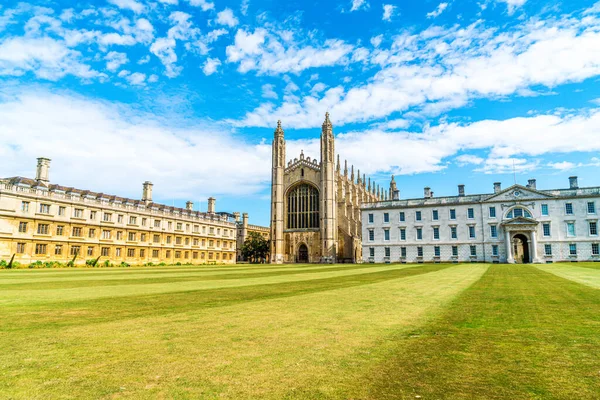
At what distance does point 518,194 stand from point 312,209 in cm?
3507

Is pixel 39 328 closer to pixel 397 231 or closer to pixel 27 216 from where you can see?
pixel 27 216

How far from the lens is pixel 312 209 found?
7388cm

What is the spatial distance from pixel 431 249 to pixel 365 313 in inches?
2135

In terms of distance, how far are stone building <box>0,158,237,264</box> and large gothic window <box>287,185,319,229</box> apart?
652 inches

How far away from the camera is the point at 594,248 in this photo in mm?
51125

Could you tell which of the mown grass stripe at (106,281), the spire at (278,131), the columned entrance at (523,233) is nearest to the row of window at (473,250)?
the columned entrance at (523,233)

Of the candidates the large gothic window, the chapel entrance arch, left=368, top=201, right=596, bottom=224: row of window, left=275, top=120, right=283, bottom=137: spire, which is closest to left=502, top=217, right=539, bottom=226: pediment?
left=368, top=201, right=596, bottom=224: row of window

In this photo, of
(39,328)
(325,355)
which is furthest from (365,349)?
(39,328)

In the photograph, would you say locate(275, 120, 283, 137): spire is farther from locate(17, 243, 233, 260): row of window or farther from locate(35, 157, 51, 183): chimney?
locate(35, 157, 51, 183): chimney

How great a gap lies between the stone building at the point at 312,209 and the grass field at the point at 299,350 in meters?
59.8

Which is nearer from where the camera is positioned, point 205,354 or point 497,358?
point 497,358

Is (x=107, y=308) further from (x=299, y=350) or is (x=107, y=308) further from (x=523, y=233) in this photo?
(x=523, y=233)

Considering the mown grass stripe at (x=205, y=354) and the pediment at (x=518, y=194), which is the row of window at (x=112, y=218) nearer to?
the mown grass stripe at (x=205, y=354)

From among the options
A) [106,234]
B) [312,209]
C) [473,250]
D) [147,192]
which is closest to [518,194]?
[473,250]
